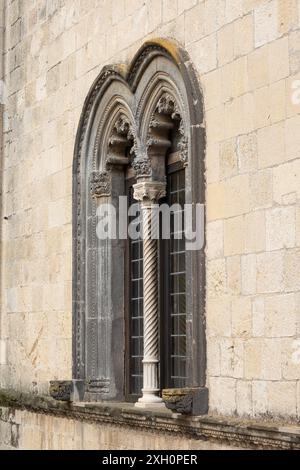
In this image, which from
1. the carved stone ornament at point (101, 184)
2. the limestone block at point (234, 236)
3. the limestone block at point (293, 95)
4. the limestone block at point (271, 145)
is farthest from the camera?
the carved stone ornament at point (101, 184)

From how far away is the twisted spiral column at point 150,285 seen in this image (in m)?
7.17

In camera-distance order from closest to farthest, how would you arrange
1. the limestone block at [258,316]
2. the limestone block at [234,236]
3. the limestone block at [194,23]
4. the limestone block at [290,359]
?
the limestone block at [290,359] < the limestone block at [258,316] < the limestone block at [234,236] < the limestone block at [194,23]

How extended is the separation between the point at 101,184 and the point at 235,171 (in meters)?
2.11

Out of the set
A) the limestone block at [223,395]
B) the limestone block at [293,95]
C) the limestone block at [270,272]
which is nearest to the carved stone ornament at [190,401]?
the limestone block at [223,395]

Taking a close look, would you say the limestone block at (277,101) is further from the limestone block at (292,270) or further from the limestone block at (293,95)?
the limestone block at (292,270)

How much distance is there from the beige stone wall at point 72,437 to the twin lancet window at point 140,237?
0.90 feet

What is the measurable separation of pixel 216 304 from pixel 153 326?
103cm

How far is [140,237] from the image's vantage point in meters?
7.80

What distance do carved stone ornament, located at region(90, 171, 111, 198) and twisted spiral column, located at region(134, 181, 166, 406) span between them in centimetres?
66

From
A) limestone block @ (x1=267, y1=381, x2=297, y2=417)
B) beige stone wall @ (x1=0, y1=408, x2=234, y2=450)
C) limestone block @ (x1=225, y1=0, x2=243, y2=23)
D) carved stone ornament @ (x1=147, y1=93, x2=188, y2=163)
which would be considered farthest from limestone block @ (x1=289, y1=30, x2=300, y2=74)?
beige stone wall @ (x1=0, y1=408, x2=234, y2=450)

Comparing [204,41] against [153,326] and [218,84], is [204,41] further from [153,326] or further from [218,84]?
[153,326]

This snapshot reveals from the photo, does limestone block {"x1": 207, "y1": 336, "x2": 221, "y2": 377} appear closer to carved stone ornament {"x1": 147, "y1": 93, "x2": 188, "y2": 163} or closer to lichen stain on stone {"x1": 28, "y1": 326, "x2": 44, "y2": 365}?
carved stone ornament {"x1": 147, "y1": 93, "x2": 188, "y2": 163}

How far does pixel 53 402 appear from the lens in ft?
27.6

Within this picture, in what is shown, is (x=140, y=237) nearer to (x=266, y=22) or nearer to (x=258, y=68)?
(x=258, y=68)
